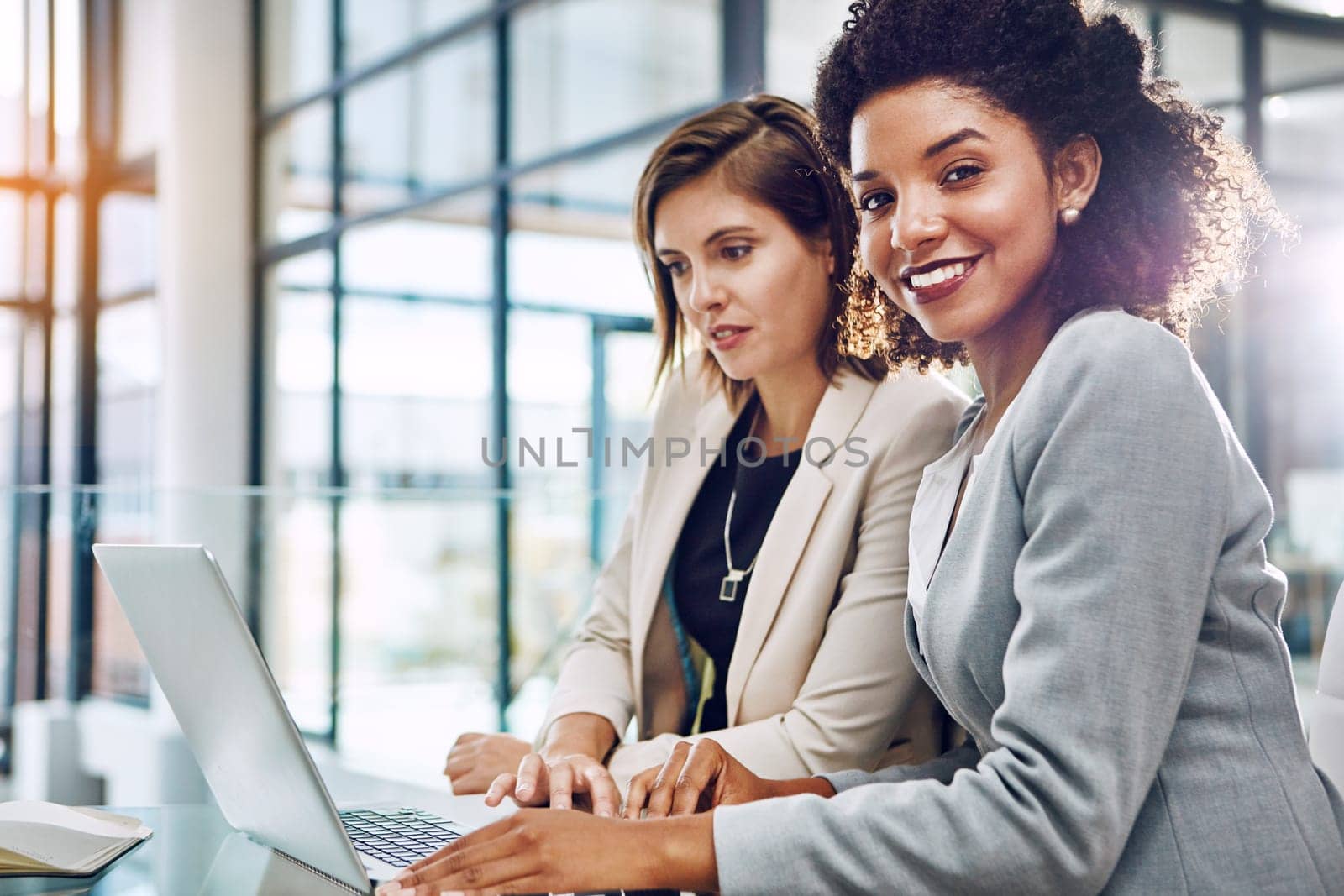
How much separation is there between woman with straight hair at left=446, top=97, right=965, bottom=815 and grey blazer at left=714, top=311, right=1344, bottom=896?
17.5 inches

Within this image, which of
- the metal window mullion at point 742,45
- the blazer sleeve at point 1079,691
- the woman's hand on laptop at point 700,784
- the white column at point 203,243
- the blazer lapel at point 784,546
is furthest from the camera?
the white column at point 203,243

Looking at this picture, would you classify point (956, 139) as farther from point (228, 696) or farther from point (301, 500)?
point (301, 500)

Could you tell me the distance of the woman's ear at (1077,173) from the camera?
3.79 ft

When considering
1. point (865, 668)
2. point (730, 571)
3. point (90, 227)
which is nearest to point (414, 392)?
point (90, 227)

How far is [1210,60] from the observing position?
3.36 meters

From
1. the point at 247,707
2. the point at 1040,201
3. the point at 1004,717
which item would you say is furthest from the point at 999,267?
the point at 247,707

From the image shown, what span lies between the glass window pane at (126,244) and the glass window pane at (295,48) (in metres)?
0.94

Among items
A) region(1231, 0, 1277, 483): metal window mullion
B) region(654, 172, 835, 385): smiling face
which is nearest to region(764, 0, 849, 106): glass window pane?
region(1231, 0, 1277, 483): metal window mullion

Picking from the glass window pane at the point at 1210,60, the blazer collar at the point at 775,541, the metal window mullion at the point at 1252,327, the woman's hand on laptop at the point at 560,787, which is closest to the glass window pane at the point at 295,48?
the glass window pane at the point at 1210,60

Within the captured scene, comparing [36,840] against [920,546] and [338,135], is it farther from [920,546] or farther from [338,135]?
[338,135]

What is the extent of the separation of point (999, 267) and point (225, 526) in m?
3.74

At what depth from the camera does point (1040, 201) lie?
115 cm

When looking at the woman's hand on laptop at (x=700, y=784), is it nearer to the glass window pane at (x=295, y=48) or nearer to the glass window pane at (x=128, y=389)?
the glass window pane at (x=295, y=48)

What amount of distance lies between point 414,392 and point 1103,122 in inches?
179
